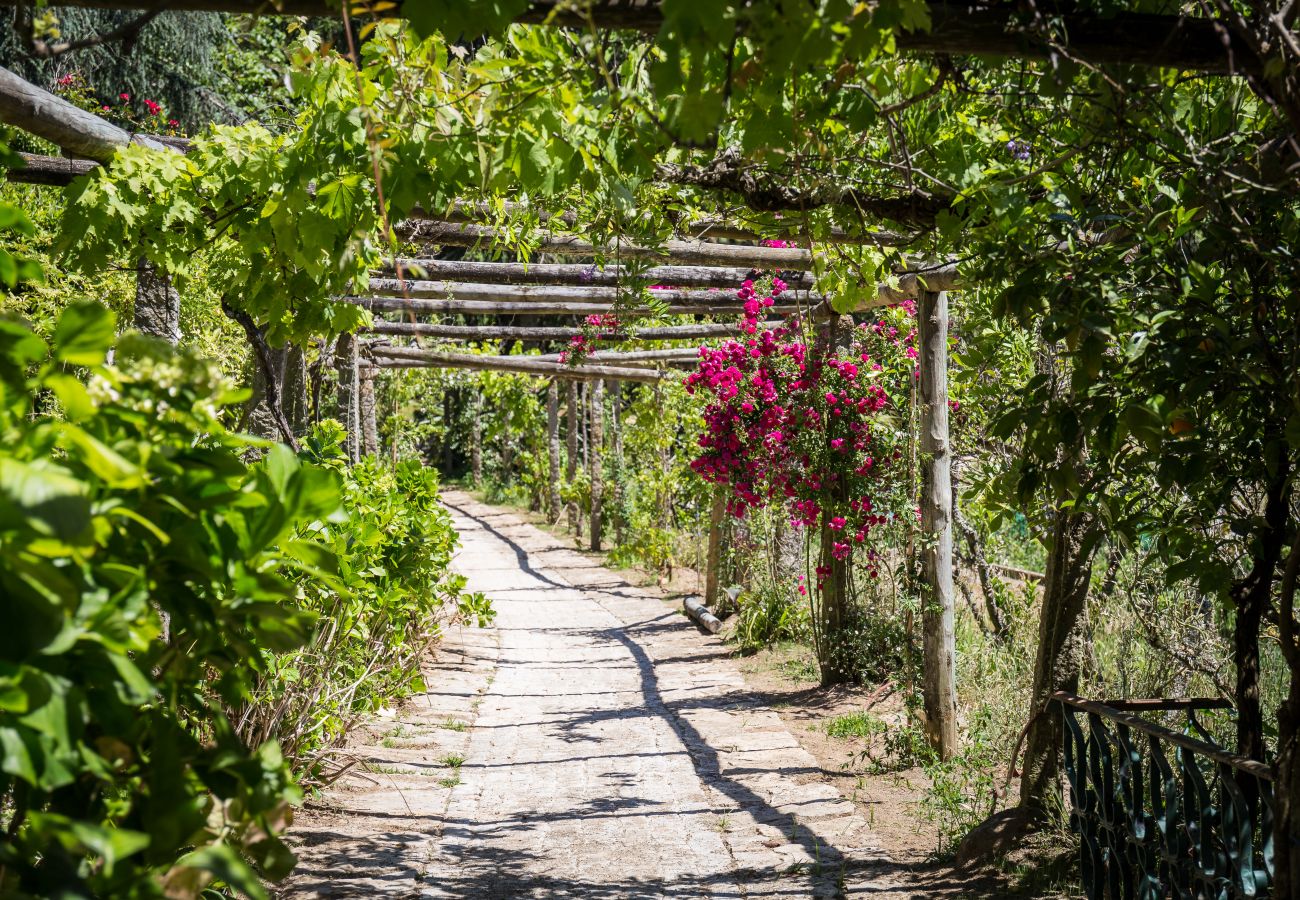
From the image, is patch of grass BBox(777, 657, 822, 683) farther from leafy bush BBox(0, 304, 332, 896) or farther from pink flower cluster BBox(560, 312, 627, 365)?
leafy bush BBox(0, 304, 332, 896)

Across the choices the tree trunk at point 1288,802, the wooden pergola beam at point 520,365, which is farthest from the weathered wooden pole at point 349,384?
the tree trunk at point 1288,802

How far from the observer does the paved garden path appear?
13.2 feet

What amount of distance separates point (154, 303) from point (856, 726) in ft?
13.6

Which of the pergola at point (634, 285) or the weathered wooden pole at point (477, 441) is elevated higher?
the pergola at point (634, 285)

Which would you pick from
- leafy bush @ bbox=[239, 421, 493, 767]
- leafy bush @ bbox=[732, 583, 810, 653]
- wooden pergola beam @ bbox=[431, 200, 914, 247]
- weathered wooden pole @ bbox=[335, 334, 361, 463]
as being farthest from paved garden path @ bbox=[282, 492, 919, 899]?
wooden pergola beam @ bbox=[431, 200, 914, 247]

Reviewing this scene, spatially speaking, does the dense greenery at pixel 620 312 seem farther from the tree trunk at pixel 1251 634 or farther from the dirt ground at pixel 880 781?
the dirt ground at pixel 880 781

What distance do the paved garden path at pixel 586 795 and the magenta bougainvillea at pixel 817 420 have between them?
1354 mm

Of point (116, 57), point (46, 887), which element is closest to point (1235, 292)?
point (46, 887)

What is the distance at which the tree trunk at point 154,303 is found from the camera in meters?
4.38

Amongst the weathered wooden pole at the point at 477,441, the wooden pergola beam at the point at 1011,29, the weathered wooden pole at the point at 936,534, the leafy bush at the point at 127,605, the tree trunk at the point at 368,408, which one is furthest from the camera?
the weathered wooden pole at the point at 477,441

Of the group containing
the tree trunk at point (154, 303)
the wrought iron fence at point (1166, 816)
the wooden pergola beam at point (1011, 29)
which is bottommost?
the wrought iron fence at point (1166, 816)

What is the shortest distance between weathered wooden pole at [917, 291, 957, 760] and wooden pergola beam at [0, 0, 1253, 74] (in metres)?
3.45

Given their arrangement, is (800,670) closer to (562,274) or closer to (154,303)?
(562,274)

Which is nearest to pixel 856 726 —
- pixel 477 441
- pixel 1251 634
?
pixel 1251 634
